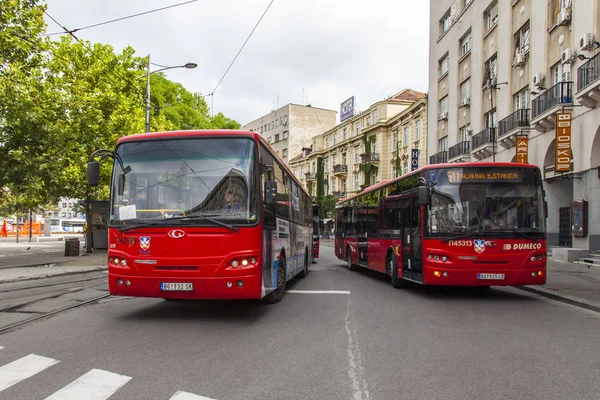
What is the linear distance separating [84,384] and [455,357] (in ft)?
12.3

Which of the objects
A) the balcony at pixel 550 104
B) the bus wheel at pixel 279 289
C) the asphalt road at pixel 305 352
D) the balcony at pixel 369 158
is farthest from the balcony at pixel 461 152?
the bus wheel at pixel 279 289

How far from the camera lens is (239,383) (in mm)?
Result: 4684

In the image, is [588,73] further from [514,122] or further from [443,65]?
[443,65]

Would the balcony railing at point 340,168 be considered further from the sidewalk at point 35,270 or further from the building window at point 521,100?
the sidewalk at point 35,270

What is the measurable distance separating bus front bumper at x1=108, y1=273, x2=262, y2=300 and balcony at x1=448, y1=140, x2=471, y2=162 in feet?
87.2

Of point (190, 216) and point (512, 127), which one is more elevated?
point (512, 127)

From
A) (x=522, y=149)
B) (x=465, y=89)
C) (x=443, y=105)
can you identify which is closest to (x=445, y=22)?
(x=443, y=105)

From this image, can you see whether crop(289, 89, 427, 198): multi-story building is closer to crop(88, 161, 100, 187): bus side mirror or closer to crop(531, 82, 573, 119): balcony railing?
crop(531, 82, 573, 119): balcony railing

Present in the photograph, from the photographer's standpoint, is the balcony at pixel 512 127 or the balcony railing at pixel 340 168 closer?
the balcony at pixel 512 127

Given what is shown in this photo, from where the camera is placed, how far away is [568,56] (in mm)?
20828

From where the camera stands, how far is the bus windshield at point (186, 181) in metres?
7.55

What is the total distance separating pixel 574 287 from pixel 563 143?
9486 mm

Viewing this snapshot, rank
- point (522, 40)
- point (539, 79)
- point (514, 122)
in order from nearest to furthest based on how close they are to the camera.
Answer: point (539, 79), point (514, 122), point (522, 40)

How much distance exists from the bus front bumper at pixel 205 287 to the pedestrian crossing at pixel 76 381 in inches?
82.9
